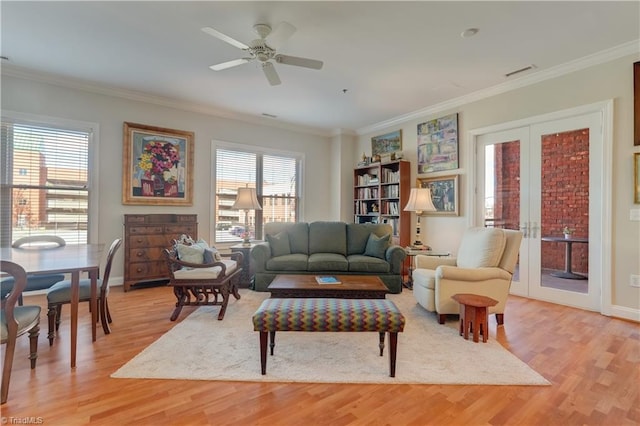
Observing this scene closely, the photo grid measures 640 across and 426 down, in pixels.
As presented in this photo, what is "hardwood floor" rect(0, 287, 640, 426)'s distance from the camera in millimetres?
1707

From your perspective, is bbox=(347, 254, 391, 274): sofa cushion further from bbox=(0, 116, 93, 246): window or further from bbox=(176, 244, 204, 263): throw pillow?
bbox=(0, 116, 93, 246): window

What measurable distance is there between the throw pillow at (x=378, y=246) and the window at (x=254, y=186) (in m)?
2.15

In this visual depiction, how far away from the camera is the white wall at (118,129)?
414 centimetres

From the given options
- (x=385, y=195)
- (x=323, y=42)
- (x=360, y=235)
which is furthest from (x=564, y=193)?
(x=323, y=42)

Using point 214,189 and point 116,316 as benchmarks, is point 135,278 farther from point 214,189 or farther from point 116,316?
point 214,189

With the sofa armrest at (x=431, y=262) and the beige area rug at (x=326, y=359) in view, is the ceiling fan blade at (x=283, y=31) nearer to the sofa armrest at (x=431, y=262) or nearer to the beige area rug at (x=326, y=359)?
the beige area rug at (x=326, y=359)

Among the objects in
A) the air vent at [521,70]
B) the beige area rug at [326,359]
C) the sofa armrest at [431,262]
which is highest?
the air vent at [521,70]

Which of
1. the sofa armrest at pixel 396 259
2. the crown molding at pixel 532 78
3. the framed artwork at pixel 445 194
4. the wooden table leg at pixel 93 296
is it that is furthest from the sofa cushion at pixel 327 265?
the crown molding at pixel 532 78

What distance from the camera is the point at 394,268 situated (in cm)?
431

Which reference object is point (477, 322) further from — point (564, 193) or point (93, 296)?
point (93, 296)

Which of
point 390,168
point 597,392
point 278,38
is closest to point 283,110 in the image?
point 390,168

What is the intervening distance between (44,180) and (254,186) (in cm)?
311

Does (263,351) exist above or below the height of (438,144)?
below

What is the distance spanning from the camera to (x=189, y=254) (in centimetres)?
343
